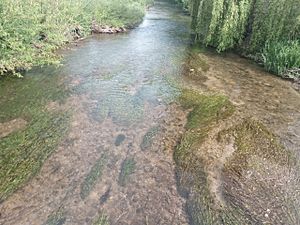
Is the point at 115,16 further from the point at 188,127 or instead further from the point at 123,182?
the point at 123,182

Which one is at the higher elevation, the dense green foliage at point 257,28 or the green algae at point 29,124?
the dense green foliage at point 257,28

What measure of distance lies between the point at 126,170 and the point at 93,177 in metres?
0.61

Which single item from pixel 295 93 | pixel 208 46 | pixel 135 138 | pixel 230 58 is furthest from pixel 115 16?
pixel 135 138

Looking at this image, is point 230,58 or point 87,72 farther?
point 230,58

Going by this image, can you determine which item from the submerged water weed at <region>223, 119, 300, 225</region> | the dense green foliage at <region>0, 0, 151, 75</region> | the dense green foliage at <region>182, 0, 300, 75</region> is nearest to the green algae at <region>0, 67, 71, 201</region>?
the dense green foliage at <region>0, 0, 151, 75</region>

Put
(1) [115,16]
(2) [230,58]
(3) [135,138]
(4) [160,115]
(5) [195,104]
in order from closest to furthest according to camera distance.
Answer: (3) [135,138] < (4) [160,115] < (5) [195,104] < (2) [230,58] < (1) [115,16]

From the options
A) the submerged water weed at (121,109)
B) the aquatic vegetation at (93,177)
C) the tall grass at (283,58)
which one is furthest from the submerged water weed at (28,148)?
the tall grass at (283,58)

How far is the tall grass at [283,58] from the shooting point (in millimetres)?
10867

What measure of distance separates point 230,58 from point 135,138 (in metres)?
7.23

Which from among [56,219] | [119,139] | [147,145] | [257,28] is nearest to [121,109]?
[119,139]

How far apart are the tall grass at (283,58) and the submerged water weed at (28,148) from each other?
7.28 m

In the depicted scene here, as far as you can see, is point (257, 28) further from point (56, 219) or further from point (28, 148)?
point (56, 219)

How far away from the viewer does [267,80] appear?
10711 millimetres

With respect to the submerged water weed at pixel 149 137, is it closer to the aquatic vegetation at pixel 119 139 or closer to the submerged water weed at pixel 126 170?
the aquatic vegetation at pixel 119 139
